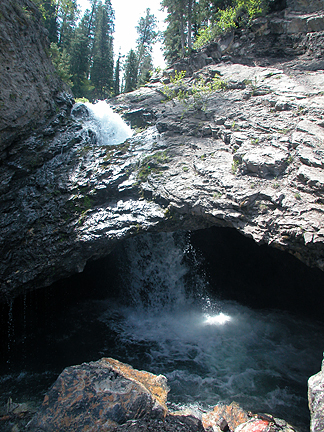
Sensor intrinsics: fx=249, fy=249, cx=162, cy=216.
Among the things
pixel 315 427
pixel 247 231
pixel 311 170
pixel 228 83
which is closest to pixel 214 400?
pixel 315 427

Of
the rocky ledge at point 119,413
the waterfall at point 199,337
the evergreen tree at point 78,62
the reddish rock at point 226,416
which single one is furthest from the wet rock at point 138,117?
the evergreen tree at point 78,62

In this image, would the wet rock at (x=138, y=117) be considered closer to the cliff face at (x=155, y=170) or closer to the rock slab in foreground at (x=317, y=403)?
the cliff face at (x=155, y=170)

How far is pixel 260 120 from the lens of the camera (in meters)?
7.44

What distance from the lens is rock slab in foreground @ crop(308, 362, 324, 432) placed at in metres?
3.67

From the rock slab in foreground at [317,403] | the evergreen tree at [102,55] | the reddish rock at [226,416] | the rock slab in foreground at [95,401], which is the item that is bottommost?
the reddish rock at [226,416]

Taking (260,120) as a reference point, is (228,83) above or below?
above

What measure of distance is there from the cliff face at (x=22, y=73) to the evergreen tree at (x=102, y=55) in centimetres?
2262

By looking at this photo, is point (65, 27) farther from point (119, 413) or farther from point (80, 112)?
point (119, 413)

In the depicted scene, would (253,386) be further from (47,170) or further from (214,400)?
(47,170)

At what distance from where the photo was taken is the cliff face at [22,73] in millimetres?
7246

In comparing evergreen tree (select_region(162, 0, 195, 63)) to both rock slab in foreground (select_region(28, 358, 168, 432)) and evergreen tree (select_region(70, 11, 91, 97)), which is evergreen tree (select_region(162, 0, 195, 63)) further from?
rock slab in foreground (select_region(28, 358, 168, 432))

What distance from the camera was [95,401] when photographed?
482 centimetres

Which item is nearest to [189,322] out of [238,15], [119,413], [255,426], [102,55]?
[255,426]

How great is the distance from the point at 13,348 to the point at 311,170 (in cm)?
892
